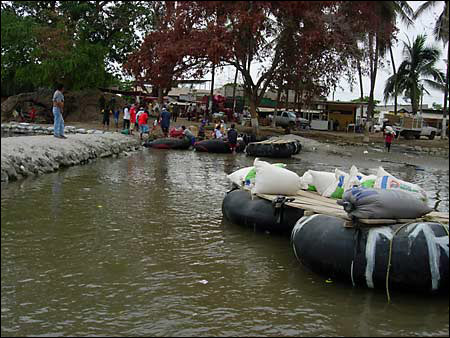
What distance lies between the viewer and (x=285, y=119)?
121 ft

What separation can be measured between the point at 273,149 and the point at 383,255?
14.0m

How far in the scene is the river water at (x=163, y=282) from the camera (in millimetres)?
4004

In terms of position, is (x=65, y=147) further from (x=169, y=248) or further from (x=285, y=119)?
(x=285, y=119)

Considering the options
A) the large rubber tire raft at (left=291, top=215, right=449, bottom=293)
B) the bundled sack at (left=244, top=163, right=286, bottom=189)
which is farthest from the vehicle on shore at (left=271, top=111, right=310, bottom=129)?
the large rubber tire raft at (left=291, top=215, right=449, bottom=293)

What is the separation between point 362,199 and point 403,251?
58 cm

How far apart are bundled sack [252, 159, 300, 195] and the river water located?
24.6 inches

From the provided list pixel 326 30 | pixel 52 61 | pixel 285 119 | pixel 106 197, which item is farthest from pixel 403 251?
pixel 285 119

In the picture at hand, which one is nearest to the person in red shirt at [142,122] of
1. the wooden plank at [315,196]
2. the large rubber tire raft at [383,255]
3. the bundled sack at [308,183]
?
the bundled sack at [308,183]

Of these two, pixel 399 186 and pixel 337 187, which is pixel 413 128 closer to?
pixel 337 187

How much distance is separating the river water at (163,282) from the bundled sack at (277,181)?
62cm

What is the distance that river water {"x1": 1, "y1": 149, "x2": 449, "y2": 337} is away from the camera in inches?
158

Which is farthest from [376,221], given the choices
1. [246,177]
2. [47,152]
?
[47,152]

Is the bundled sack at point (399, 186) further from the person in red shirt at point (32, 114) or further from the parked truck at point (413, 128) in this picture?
the parked truck at point (413, 128)

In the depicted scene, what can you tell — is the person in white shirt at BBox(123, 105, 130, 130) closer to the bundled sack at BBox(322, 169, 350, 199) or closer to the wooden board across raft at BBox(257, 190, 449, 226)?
the wooden board across raft at BBox(257, 190, 449, 226)
